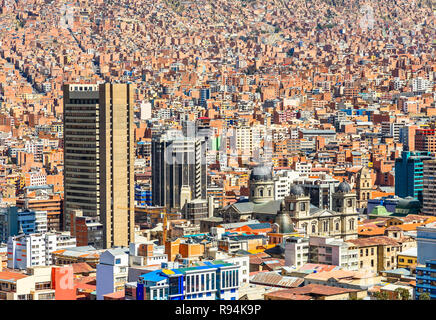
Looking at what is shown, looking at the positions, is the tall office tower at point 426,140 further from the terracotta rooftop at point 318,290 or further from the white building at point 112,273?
the terracotta rooftop at point 318,290

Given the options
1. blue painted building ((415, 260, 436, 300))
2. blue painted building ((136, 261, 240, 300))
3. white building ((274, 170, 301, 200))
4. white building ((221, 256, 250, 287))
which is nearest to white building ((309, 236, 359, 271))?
white building ((221, 256, 250, 287))

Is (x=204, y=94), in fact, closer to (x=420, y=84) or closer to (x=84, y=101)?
(x=420, y=84)

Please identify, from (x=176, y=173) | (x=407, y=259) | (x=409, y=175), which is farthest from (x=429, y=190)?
(x=407, y=259)

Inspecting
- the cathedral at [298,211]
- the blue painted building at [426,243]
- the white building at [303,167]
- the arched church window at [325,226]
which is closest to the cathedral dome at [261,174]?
the cathedral at [298,211]

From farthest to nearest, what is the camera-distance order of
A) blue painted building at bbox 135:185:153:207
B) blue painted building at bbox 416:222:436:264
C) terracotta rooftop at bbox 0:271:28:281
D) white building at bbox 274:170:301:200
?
1. blue painted building at bbox 135:185:153:207
2. white building at bbox 274:170:301:200
3. blue painted building at bbox 416:222:436:264
4. terracotta rooftop at bbox 0:271:28:281

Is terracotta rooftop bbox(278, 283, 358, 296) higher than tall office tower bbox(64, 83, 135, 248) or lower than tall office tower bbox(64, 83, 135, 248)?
lower

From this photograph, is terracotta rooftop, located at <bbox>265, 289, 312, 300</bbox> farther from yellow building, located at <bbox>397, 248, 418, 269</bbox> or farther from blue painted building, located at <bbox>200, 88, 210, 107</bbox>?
blue painted building, located at <bbox>200, 88, 210, 107</bbox>
